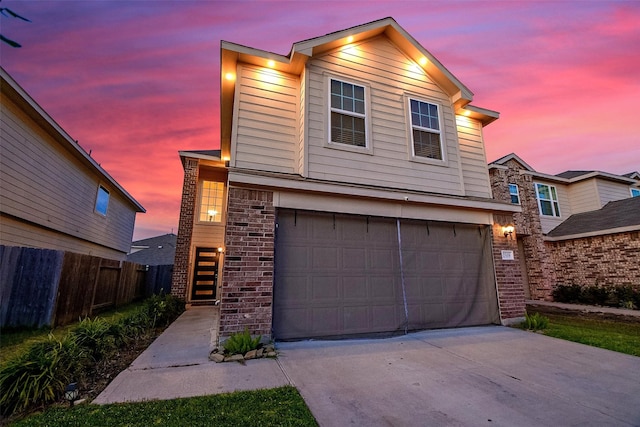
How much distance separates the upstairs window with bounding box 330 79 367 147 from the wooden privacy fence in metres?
7.14

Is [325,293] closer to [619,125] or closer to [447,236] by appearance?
[447,236]

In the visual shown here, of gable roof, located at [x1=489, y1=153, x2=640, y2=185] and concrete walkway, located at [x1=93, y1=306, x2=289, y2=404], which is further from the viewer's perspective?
gable roof, located at [x1=489, y1=153, x2=640, y2=185]

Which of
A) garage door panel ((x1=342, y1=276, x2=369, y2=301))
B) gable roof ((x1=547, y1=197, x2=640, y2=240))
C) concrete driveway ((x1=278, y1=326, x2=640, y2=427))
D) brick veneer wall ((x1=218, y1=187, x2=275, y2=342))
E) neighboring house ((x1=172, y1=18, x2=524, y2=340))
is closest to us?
concrete driveway ((x1=278, y1=326, x2=640, y2=427))

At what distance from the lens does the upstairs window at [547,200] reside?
15102mm

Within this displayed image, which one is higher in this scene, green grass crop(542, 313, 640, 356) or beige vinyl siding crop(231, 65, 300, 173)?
beige vinyl siding crop(231, 65, 300, 173)

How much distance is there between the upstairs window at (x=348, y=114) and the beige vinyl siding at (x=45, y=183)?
8.56 meters

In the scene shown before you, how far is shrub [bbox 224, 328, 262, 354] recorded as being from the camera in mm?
4492

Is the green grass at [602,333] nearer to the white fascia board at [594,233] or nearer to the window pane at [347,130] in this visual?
the white fascia board at [594,233]

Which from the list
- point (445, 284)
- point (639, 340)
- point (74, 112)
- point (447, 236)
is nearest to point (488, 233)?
point (447, 236)

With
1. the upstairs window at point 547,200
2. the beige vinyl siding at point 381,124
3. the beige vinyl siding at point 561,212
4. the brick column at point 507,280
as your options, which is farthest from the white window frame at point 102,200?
the upstairs window at point 547,200

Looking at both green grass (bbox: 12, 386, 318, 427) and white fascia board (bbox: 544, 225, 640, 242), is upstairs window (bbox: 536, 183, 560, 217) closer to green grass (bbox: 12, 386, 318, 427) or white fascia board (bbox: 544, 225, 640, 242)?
white fascia board (bbox: 544, 225, 640, 242)

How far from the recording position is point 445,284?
6.64m

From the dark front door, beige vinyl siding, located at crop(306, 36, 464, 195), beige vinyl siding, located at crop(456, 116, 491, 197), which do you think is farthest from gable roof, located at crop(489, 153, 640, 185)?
the dark front door

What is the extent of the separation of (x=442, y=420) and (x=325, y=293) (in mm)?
3146
